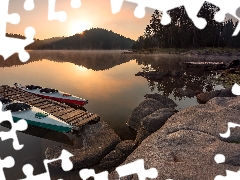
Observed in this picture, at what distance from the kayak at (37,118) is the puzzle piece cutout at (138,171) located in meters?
9.08

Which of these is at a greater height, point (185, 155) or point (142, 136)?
point (185, 155)

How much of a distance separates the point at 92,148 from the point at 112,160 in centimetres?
197

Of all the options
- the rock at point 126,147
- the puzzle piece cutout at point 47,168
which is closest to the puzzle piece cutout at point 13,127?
the puzzle piece cutout at point 47,168

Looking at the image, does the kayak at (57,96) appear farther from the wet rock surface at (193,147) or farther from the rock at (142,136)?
the wet rock surface at (193,147)

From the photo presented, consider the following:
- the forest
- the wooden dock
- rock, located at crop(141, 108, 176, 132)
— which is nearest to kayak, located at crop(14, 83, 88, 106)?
the wooden dock

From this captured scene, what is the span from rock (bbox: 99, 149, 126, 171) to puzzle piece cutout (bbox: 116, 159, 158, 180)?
343 cm

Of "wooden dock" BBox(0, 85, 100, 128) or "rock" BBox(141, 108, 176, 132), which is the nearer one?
"rock" BBox(141, 108, 176, 132)

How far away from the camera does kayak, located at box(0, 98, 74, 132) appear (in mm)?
19047

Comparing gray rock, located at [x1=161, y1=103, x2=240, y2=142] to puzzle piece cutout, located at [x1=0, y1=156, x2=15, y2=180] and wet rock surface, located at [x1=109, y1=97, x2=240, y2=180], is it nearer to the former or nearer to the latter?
wet rock surface, located at [x1=109, y1=97, x2=240, y2=180]

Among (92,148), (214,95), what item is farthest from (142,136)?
(214,95)

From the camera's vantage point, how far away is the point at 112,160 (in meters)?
14.5

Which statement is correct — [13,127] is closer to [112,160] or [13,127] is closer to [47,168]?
[47,168]

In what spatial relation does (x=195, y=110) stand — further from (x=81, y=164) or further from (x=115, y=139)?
(x=81, y=164)

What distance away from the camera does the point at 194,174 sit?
9156mm
